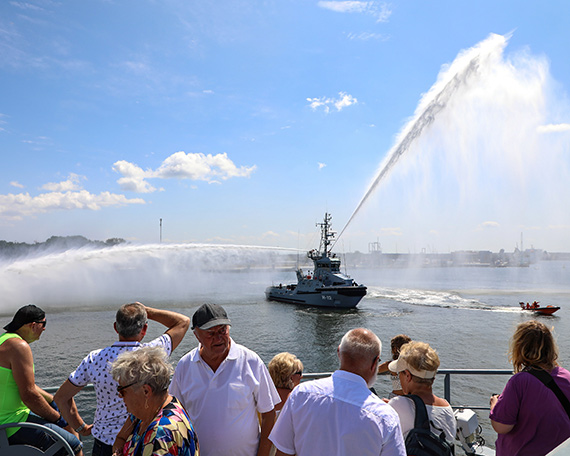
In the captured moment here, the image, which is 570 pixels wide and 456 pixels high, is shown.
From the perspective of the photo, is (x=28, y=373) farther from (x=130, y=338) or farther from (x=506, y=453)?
(x=506, y=453)

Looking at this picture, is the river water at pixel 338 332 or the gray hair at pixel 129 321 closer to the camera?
the gray hair at pixel 129 321

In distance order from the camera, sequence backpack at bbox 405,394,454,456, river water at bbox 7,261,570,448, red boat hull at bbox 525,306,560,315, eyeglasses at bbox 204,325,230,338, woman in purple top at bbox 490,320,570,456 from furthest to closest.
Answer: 1. red boat hull at bbox 525,306,560,315
2. river water at bbox 7,261,570,448
3. eyeglasses at bbox 204,325,230,338
4. woman in purple top at bbox 490,320,570,456
5. backpack at bbox 405,394,454,456

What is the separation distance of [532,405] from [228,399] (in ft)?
7.73

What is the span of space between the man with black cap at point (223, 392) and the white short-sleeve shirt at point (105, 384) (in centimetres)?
52

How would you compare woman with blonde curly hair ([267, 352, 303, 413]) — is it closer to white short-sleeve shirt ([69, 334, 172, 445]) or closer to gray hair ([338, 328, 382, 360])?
white short-sleeve shirt ([69, 334, 172, 445])

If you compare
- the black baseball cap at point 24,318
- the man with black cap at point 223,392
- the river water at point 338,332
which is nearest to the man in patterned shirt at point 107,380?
the man with black cap at point 223,392

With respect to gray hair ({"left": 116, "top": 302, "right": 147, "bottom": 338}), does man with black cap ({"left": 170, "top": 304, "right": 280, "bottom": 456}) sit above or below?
below

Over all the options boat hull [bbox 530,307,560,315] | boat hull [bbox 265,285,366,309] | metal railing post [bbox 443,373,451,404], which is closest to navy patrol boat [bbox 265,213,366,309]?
boat hull [bbox 265,285,366,309]

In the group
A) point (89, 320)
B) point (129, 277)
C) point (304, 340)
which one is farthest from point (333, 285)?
point (129, 277)

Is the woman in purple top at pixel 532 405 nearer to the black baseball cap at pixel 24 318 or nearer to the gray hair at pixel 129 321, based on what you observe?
the gray hair at pixel 129 321

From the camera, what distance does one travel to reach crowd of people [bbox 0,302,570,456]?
7.79 ft

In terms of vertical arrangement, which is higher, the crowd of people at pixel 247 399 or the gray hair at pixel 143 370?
the gray hair at pixel 143 370

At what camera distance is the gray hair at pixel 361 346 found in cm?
253

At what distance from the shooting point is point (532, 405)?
294 centimetres
